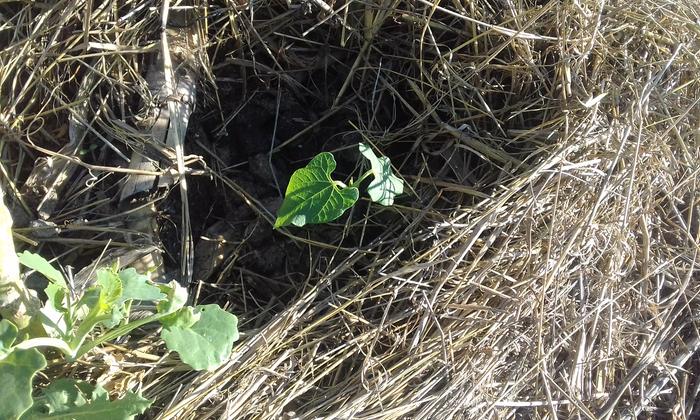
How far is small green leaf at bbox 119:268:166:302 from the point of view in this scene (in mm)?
1061

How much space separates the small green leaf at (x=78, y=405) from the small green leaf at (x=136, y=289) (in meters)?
0.15

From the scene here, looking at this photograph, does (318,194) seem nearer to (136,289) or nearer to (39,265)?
(136,289)

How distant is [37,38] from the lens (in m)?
1.36

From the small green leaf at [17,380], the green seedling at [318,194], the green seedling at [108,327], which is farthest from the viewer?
the green seedling at [318,194]

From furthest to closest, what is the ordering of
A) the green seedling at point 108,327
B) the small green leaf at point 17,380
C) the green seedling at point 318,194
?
1. the green seedling at point 318,194
2. the green seedling at point 108,327
3. the small green leaf at point 17,380

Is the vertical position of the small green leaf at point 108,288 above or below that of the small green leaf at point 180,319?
above

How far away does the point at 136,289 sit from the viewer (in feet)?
3.51

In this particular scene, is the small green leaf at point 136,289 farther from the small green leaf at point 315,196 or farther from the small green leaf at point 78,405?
the small green leaf at point 315,196

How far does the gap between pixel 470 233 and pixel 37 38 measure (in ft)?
3.12

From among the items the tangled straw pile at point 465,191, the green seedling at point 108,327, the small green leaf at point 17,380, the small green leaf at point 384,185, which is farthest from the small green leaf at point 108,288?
the small green leaf at point 384,185

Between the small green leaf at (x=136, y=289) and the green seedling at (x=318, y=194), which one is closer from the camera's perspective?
the small green leaf at (x=136, y=289)

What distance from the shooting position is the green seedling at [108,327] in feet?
3.35

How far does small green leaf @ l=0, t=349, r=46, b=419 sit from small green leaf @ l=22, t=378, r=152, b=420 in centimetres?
12

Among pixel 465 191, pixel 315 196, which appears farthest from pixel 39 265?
pixel 465 191
